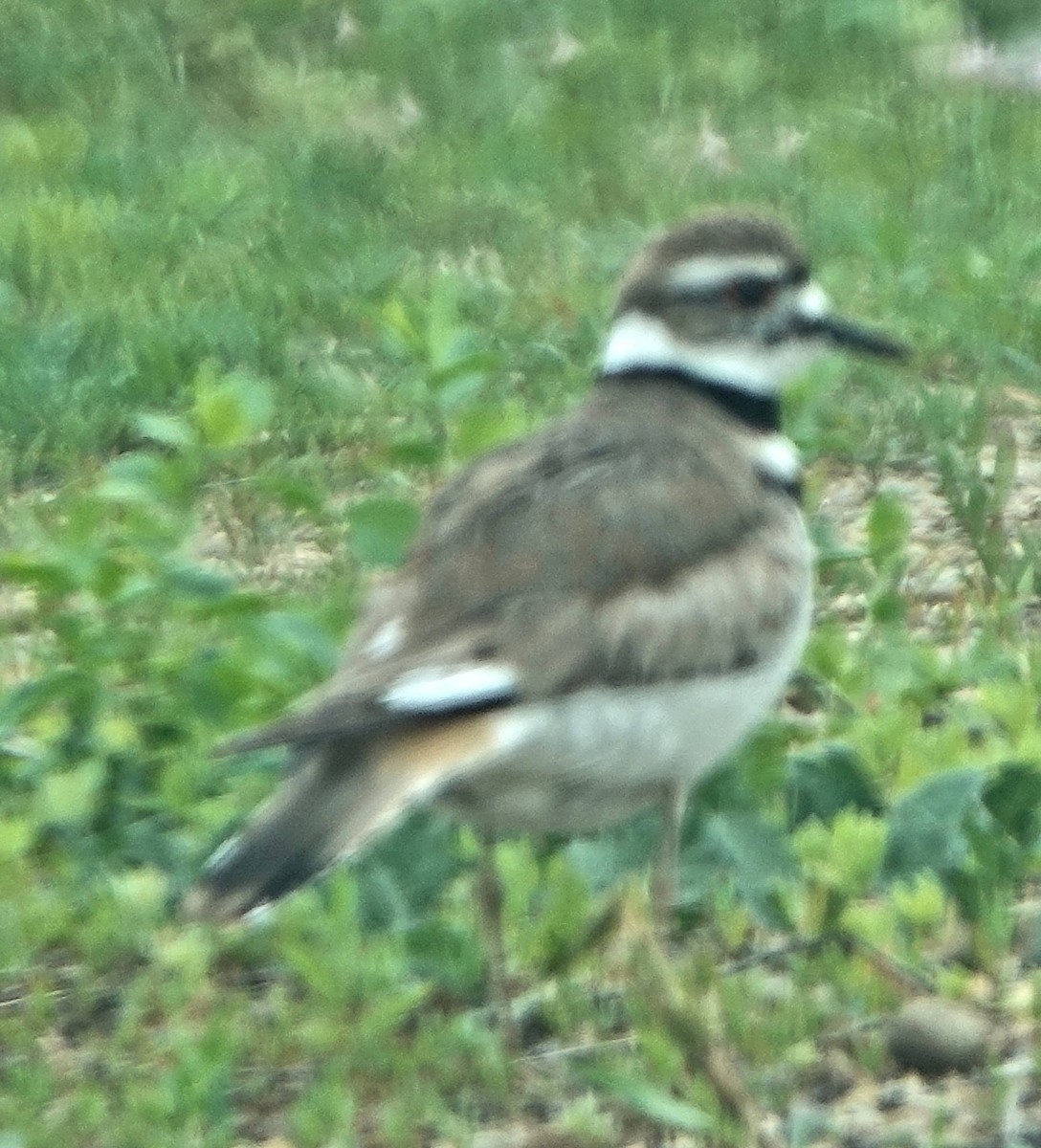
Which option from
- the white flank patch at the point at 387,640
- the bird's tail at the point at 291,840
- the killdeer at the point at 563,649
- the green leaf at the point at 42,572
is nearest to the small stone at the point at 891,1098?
the killdeer at the point at 563,649

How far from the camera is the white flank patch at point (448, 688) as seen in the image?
3.70 meters

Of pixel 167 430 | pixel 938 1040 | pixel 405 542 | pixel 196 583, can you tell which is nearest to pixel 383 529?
pixel 405 542

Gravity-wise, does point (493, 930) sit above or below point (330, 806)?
below

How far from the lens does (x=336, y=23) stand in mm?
10047

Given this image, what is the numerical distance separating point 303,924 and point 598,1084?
0.57m

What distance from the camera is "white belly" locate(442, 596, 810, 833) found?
151 inches

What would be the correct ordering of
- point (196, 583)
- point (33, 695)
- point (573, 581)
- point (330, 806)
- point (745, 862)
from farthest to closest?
point (196, 583)
point (33, 695)
point (745, 862)
point (573, 581)
point (330, 806)

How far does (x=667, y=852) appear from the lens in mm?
4145

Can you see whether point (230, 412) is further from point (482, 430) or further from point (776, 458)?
point (776, 458)

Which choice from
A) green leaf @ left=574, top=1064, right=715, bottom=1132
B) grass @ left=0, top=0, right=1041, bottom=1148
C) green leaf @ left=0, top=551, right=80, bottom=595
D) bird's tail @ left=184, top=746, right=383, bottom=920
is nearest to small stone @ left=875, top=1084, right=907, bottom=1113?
grass @ left=0, top=0, right=1041, bottom=1148

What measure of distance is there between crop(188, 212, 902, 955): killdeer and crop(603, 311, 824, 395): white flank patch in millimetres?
99

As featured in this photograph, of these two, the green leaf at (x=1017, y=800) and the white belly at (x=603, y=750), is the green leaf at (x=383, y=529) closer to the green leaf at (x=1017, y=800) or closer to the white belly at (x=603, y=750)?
the white belly at (x=603, y=750)

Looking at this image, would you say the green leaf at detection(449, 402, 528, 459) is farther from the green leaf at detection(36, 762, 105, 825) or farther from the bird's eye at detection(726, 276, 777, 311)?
the green leaf at detection(36, 762, 105, 825)

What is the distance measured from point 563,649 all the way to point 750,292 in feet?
3.71
